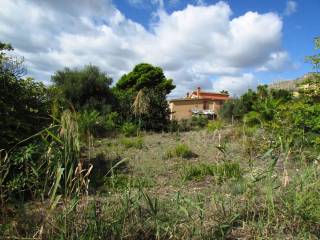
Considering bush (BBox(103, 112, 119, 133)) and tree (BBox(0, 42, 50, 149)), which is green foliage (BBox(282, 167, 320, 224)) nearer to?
tree (BBox(0, 42, 50, 149))

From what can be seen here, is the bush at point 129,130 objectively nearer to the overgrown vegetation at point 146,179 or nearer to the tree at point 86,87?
the overgrown vegetation at point 146,179

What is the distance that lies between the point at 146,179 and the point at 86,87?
11.4 meters

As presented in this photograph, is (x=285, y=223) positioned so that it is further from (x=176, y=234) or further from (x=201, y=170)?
(x=201, y=170)

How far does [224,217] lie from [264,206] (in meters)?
0.33

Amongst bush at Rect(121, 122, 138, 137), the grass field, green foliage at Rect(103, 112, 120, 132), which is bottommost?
the grass field

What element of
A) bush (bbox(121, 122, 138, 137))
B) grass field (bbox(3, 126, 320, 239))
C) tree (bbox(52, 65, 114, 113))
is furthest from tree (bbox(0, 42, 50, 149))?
tree (bbox(52, 65, 114, 113))

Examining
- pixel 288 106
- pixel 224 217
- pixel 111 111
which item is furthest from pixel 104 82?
pixel 224 217

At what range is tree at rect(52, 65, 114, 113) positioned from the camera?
13.8 metres

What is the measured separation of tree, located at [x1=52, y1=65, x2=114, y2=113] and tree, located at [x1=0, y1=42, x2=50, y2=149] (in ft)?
24.4

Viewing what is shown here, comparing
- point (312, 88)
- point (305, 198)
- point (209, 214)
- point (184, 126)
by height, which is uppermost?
point (312, 88)

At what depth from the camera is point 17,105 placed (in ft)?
17.4

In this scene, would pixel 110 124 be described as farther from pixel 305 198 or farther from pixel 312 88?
pixel 305 198

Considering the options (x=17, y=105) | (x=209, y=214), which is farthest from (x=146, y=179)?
(x=17, y=105)

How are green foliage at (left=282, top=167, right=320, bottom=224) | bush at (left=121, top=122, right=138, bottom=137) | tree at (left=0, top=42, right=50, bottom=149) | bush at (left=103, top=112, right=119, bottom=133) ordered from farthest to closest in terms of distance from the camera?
A: bush at (left=103, top=112, right=119, bottom=133), bush at (left=121, top=122, right=138, bottom=137), tree at (left=0, top=42, right=50, bottom=149), green foliage at (left=282, top=167, right=320, bottom=224)
